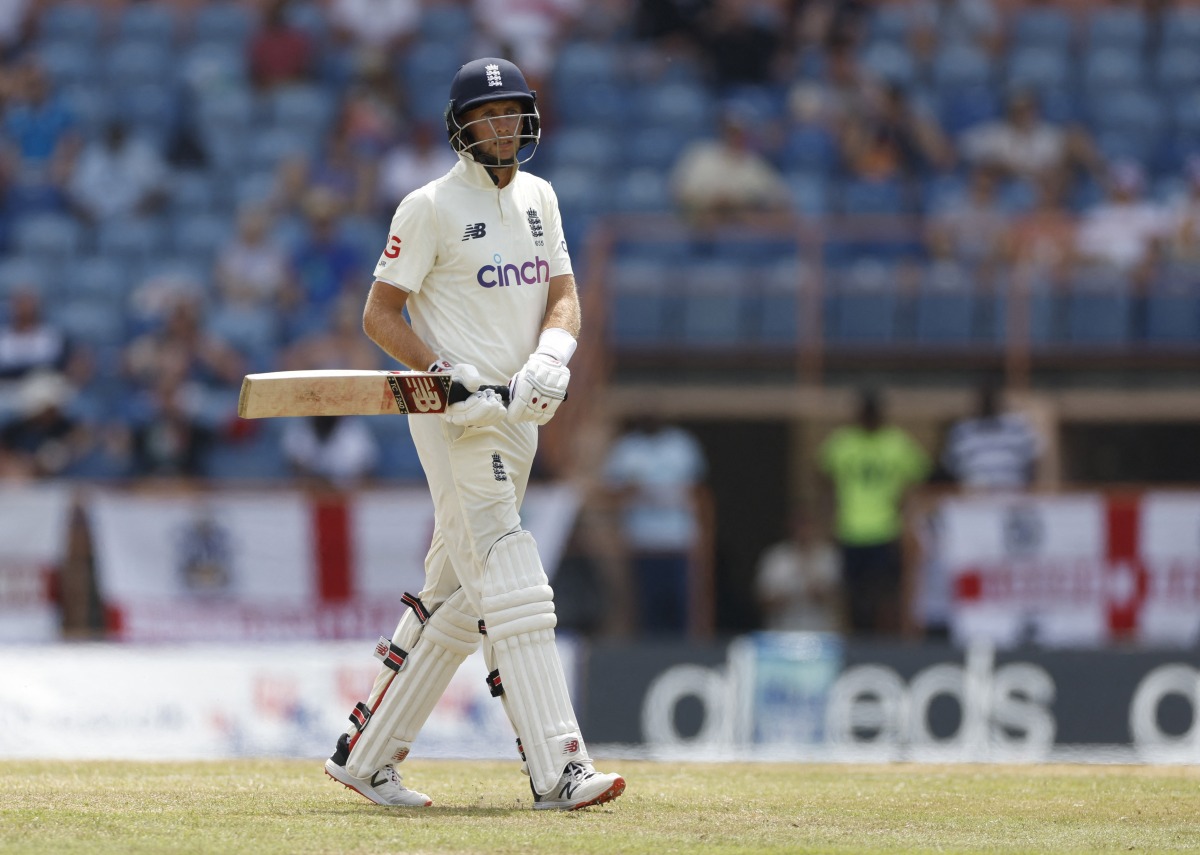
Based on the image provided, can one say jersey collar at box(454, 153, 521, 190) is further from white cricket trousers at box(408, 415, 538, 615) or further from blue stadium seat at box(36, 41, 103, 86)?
blue stadium seat at box(36, 41, 103, 86)

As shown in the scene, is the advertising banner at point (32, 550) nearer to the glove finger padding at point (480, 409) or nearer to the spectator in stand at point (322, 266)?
the spectator in stand at point (322, 266)

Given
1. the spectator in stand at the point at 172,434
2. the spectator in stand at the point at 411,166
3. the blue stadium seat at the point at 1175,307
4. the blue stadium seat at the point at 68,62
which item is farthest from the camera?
the blue stadium seat at the point at 68,62

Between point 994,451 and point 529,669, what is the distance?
699 centimetres

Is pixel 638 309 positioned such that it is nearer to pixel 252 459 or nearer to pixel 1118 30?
pixel 252 459

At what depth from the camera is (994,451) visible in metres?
12.5

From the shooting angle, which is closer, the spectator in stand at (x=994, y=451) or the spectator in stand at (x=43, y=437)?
the spectator in stand at (x=994, y=451)

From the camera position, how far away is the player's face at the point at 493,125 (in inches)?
244

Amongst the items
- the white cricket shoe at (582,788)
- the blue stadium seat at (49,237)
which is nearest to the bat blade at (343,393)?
the white cricket shoe at (582,788)

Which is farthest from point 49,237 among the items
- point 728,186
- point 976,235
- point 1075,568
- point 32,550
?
point 1075,568

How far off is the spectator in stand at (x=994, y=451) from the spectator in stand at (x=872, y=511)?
335 millimetres

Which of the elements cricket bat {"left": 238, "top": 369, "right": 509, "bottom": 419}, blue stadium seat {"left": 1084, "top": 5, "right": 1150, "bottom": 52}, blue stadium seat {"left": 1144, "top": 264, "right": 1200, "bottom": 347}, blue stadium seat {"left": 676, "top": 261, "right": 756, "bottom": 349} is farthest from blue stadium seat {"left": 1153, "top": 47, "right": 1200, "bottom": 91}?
cricket bat {"left": 238, "top": 369, "right": 509, "bottom": 419}

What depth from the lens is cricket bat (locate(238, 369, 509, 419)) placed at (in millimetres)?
5988

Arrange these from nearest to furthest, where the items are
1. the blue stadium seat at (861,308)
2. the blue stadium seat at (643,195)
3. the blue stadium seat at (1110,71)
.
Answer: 1. the blue stadium seat at (861,308)
2. the blue stadium seat at (643,195)
3. the blue stadium seat at (1110,71)

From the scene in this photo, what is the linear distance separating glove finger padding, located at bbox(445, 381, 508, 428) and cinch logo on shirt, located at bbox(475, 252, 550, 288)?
0.44m
